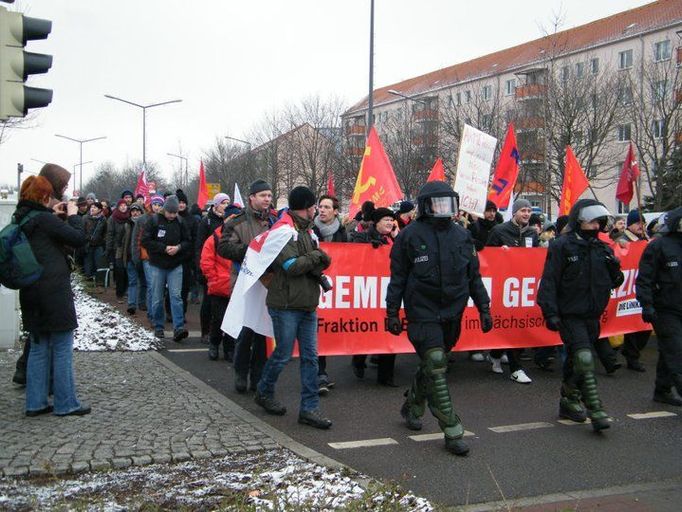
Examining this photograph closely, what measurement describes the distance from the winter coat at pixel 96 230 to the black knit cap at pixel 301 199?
10.1 meters

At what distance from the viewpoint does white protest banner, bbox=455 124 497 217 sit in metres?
9.39

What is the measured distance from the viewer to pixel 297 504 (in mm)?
3920

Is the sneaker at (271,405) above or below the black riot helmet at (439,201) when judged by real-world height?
below

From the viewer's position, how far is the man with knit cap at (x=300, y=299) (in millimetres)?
6199

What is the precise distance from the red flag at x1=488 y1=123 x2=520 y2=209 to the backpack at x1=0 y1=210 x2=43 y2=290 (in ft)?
22.5

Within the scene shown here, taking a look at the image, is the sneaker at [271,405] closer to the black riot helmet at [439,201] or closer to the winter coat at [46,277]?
the winter coat at [46,277]

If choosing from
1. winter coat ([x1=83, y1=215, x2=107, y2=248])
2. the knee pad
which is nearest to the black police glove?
the knee pad

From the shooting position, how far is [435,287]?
19.0 ft

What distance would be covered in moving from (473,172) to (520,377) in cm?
272

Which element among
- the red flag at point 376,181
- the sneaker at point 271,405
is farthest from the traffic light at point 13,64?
the red flag at point 376,181

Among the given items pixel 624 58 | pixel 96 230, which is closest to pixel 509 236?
pixel 96 230

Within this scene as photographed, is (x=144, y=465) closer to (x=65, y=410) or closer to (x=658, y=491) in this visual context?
(x=65, y=410)

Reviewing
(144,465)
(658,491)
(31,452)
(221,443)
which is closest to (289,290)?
(221,443)

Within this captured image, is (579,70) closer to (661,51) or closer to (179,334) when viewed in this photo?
(661,51)
